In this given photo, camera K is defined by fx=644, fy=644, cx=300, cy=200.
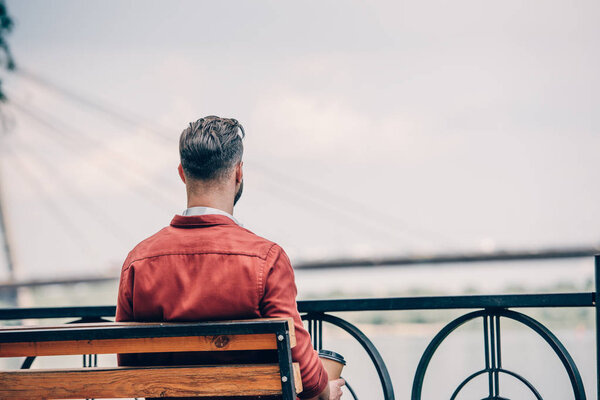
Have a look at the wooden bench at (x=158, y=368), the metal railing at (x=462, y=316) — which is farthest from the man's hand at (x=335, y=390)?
the metal railing at (x=462, y=316)

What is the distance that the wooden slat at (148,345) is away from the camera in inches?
38.3

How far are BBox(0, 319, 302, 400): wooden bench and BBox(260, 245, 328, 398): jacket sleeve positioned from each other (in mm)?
44

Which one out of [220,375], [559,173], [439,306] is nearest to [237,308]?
[220,375]

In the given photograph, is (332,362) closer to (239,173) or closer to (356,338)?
(356,338)

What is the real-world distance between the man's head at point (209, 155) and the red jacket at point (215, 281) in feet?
0.25

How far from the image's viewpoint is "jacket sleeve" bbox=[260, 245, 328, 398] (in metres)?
1.06

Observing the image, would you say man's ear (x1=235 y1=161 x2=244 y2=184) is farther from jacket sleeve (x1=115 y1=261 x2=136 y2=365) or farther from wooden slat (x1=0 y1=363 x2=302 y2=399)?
wooden slat (x1=0 y1=363 x2=302 y2=399)

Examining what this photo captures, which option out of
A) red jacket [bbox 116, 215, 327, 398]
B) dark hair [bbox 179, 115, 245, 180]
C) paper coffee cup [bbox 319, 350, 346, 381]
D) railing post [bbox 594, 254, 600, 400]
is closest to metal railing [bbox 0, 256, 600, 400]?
railing post [bbox 594, 254, 600, 400]

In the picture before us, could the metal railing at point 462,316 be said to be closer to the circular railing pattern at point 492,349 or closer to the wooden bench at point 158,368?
the circular railing pattern at point 492,349

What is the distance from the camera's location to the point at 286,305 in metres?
1.07

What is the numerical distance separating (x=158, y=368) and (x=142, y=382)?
3 centimetres

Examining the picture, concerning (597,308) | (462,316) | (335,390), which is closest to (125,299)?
(335,390)

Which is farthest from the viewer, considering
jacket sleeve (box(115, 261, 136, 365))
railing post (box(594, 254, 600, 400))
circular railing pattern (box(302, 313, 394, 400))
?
circular railing pattern (box(302, 313, 394, 400))

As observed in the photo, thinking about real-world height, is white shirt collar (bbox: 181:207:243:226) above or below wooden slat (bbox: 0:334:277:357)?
above
